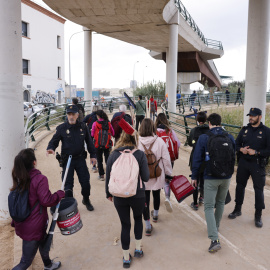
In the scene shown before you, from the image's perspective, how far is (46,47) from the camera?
111 feet

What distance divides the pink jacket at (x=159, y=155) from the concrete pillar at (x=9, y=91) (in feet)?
7.60

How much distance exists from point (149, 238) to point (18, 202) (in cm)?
225


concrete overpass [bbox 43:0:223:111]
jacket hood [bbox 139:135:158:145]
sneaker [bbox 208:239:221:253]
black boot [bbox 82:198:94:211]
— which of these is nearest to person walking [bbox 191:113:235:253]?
sneaker [bbox 208:239:221:253]

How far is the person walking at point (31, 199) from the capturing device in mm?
3145

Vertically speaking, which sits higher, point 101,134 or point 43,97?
point 43,97

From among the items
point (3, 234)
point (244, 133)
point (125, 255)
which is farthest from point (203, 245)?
point (3, 234)

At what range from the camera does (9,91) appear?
16.3ft

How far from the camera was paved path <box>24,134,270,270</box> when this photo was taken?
12.7ft

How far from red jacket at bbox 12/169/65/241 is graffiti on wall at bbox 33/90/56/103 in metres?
30.3

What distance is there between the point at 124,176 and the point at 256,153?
8.35 feet

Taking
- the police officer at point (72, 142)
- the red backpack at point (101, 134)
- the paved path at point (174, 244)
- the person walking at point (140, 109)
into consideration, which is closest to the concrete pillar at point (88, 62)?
the person walking at point (140, 109)

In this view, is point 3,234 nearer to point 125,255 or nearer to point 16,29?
point 125,255

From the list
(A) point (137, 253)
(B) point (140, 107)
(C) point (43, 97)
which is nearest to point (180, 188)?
(A) point (137, 253)

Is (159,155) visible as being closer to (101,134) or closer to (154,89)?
(101,134)
